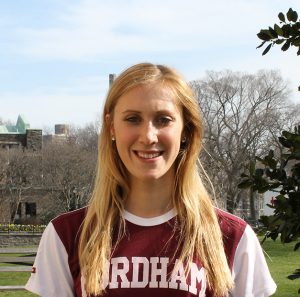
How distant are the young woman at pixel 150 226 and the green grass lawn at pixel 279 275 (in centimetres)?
582

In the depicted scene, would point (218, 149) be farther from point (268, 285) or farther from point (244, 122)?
point (268, 285)

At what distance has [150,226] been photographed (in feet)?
7.77

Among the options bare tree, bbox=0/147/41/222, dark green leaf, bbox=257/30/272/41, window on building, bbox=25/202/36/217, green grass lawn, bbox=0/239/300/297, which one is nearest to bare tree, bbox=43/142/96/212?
bare tree, bbox=0/147/41/222

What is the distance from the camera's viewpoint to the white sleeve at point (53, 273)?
2.35 m

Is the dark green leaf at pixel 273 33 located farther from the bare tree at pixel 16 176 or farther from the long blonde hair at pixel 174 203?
the bare tree at pixel 16 176

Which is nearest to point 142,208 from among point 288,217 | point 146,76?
point 146,76

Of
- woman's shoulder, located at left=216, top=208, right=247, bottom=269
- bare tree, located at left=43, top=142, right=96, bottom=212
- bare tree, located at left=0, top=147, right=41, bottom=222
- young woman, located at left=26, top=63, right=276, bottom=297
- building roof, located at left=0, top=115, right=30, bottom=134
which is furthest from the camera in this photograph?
building roof, located at left=0, top=115, right=30, bottom=134

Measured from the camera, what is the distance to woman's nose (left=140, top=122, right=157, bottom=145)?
7.54 ft

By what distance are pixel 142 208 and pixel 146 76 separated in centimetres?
43

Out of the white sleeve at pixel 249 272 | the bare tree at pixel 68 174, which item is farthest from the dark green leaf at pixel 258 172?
the bare tree at pixel 68 174

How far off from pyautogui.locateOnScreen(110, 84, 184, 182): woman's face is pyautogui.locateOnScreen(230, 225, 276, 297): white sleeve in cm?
36

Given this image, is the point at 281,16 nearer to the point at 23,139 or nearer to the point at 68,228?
the point at 68,228

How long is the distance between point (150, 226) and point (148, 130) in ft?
1.02

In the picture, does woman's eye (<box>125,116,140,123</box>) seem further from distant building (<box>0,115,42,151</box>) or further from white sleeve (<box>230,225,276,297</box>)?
distant building (<box>0,115,42,151</box>)
